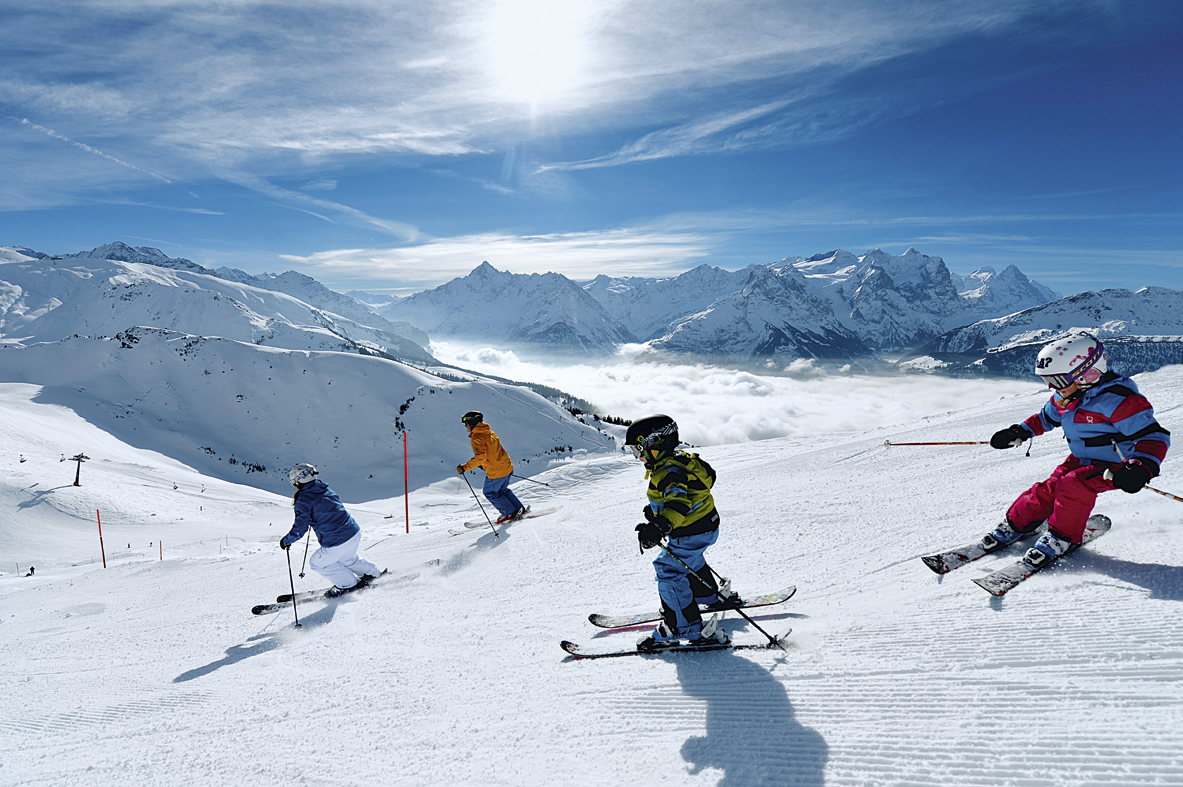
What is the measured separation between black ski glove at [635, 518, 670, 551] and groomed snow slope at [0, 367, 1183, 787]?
1072 millimetres

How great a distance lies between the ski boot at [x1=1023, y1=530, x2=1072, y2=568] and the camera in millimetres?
4629

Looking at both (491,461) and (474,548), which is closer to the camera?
(474,548)

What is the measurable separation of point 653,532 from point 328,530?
21.2 ft

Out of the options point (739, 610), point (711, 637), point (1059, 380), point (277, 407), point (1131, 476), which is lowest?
point (711, 637)

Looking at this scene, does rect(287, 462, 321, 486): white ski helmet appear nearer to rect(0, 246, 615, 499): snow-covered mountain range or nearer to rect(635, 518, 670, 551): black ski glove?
rect(635, 518, 670, 551): black ski glove

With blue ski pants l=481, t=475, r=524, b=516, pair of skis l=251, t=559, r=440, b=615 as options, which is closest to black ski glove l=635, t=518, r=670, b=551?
pair of skis l=251, t=559, r=440, b=615

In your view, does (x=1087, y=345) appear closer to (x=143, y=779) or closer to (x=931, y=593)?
(x=931, y=593)

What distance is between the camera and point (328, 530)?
859cm

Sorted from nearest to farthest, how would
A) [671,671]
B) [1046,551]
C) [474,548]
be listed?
1. [671,671]
2. [1046,551]
3. [474,548]

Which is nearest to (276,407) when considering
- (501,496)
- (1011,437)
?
(501,496)

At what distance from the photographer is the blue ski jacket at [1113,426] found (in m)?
4.43

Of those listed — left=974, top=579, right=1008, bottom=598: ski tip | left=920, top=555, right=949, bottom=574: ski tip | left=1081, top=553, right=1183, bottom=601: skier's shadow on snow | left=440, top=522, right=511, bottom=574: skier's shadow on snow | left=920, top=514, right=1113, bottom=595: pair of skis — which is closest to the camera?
left=1081, top=553, right=1183, bottom=601: skier's shadow on snow

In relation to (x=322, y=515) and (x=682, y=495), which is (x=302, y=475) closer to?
(x=322, y=515)

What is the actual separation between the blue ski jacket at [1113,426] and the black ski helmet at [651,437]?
3.79 metres
